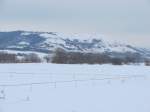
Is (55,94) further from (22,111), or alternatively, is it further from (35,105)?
(22,111)

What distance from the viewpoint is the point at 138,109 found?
51.9ft

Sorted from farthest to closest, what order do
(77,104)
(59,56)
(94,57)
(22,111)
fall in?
(94,57) < (59,56) < (77,104) < (22,111)

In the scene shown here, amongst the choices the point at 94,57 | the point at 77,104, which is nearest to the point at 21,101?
the point at 77,104

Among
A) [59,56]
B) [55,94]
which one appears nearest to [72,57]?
[59,56]

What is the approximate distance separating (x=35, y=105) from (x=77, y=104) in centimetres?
200

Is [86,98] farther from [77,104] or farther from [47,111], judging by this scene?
[47,111]

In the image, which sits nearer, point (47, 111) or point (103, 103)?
point (47, 111)

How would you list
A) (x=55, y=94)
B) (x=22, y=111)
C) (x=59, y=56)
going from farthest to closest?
(x=59, y=56), (x=55, y=94), (x=22, y=111)

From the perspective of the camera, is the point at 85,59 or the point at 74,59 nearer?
the point at 74,59

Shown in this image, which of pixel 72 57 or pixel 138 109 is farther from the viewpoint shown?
pixel 72 57

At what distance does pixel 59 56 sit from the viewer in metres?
75.7

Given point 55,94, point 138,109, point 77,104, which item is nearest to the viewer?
point 138,109

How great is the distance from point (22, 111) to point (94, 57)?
6713cm

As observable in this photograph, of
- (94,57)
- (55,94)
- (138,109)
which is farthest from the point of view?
(94,57)
